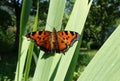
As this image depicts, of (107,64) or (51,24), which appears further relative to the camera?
(51,24)

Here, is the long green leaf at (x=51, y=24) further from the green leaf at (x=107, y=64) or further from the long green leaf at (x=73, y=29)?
the green leaf at (x=107, y=64)

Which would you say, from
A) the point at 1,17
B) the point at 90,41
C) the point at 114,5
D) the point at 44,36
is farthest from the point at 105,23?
the point at 44,36

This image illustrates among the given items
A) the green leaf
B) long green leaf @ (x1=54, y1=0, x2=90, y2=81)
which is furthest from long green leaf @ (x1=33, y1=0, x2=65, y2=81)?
the green leaf

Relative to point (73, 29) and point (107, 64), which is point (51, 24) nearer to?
point (73, 29)

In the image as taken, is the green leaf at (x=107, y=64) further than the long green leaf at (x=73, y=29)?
No

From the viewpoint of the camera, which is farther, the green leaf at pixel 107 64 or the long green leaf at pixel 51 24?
the long green leaf at pixel 51 24

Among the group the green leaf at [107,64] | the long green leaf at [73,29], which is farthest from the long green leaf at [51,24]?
the green leaf at [107,64]

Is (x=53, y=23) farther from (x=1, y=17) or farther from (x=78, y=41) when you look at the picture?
(x=1, y=17)

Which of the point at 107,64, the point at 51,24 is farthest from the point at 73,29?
the point at 107,64
